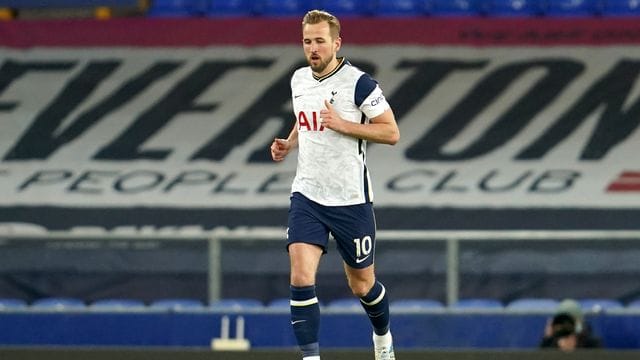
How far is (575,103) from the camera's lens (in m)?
14.4

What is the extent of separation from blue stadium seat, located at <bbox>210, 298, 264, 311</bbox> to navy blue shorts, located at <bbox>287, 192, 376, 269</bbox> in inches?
162

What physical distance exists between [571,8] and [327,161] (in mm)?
8485

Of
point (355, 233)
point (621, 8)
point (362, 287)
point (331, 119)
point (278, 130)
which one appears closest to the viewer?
point (331, 119)

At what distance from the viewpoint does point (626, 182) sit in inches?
539

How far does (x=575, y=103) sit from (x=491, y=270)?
4.48 m

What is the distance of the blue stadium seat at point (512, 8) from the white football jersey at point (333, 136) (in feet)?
26.9

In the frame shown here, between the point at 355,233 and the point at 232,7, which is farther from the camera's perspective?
the point at 232,7

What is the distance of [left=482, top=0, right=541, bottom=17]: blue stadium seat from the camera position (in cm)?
1414

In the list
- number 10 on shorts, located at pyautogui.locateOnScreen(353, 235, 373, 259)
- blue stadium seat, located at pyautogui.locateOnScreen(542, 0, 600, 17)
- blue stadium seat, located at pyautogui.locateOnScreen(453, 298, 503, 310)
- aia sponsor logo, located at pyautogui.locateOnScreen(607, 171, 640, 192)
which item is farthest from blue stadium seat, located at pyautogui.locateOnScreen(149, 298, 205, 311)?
blue stadium seat, located at pyautogui.locateOnScreen(542, 0, 600, 17)

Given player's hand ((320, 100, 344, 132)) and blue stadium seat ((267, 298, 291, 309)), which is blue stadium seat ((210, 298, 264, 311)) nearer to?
blue stadium seat ((267, 298, 291, 309))

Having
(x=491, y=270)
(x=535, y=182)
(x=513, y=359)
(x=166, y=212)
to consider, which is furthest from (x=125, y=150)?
(x=513, y=359)

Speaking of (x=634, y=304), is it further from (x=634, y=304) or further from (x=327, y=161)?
(x=327, y=161)

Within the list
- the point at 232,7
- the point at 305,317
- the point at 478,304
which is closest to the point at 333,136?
the point at 305,317

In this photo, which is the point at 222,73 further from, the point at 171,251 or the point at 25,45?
the point at 171,251
